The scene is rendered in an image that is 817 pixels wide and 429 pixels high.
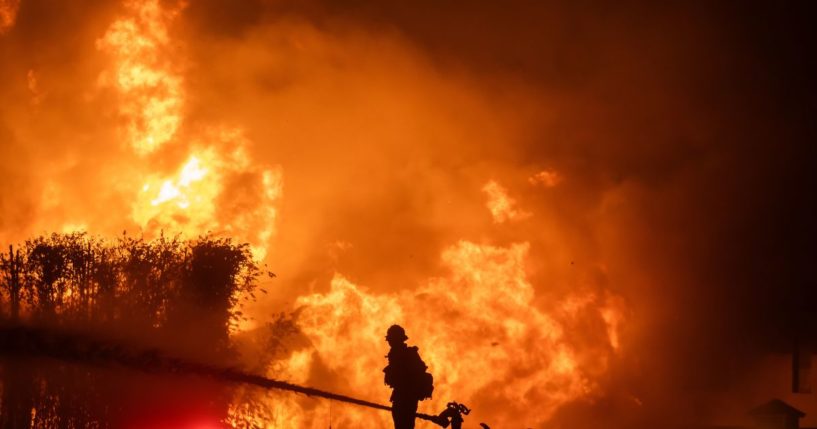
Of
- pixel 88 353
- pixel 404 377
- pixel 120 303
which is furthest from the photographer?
pixel 120 303

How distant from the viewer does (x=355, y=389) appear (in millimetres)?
63094

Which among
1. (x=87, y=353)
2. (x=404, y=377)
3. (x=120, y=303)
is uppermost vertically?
(x=120, y=303)

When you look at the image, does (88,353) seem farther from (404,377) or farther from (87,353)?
(404,377)

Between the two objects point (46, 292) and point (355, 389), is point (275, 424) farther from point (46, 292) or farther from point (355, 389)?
point (46, 292)

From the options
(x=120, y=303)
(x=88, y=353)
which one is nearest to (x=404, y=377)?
(x=88, y=353)

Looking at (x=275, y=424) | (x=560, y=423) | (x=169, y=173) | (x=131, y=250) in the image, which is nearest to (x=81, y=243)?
(x=131, y=250)

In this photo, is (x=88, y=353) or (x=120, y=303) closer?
(x=88, y=353)

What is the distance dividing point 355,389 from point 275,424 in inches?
237

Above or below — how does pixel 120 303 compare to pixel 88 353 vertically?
above

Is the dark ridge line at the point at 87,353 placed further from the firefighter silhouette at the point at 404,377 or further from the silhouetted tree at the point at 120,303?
the silhouetted tree at the point at 120,303

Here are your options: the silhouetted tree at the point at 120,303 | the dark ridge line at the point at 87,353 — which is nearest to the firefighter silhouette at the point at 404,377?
the dark ridge line at the point at 87,353

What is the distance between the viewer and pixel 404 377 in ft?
76.5

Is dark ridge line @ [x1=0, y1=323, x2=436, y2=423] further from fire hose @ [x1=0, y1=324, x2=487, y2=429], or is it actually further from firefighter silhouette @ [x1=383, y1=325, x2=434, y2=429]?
firefighter silhouette @ [x1=383, y1=325, x2=434, y2=429]

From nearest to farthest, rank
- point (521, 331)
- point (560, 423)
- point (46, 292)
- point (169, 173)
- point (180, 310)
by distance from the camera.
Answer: point (46, 292) → point (180, 310) → point (169, 173) → point (521, 331) → point (560, 423)
